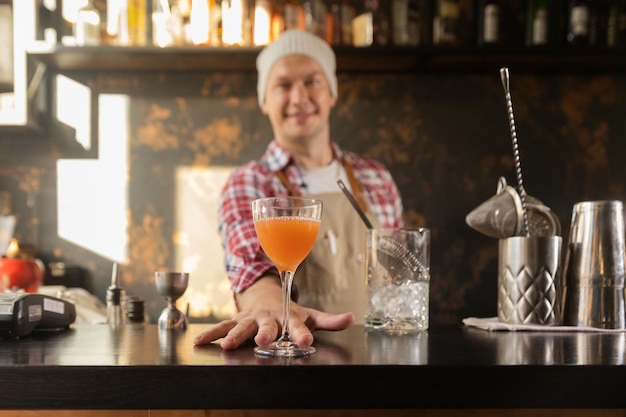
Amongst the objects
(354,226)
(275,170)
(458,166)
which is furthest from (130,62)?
(458,166)

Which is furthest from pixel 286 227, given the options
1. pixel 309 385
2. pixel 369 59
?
pixel 369 59

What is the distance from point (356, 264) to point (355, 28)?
1.07 meters

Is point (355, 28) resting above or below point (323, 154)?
above

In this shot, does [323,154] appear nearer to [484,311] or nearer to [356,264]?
[356,264]

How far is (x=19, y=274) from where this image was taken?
215cm

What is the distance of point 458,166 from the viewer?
8.87ft

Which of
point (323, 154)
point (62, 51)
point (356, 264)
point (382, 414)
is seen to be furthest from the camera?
point (62, 51)

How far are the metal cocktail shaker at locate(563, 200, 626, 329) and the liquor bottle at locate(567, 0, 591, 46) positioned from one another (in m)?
1.71

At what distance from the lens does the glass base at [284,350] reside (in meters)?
0.69

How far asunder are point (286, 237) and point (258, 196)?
1105 millimetres

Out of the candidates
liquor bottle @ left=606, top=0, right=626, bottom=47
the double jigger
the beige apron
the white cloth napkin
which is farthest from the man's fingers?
liquor bottle @ left=606, top=0, right=626, bottom=47

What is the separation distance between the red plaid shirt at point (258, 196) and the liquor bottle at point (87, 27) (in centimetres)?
89

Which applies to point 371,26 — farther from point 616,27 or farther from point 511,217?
point 511,217

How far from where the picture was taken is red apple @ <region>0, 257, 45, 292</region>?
6.91 feet
